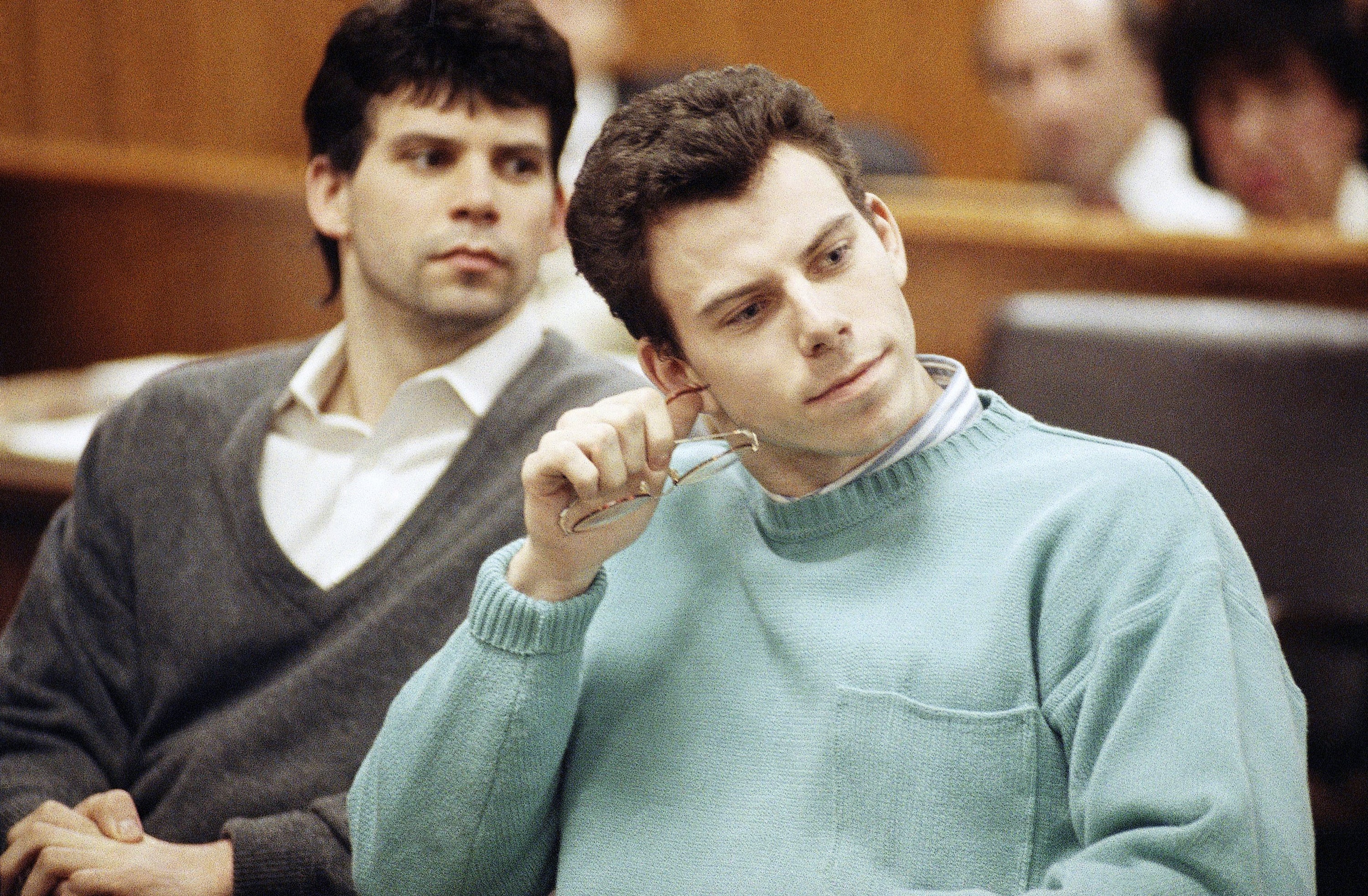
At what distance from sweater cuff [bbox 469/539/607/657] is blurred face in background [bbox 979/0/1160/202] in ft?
7.77

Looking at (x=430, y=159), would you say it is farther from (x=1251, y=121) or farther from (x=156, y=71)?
(x=156, y=71)

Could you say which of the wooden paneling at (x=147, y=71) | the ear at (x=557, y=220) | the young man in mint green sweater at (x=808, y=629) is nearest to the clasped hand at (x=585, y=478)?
the young man in mint green sweater at (x=808, y=629)

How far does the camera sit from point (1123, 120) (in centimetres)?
321

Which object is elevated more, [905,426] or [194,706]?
[905,426]

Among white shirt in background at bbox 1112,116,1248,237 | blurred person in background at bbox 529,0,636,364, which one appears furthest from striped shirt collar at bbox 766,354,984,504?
white shirt in background at bbox 1112,116,1248,237

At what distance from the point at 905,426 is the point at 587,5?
8.25 ft

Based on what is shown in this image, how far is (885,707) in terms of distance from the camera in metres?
0.98

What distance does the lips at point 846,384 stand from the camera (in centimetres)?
100

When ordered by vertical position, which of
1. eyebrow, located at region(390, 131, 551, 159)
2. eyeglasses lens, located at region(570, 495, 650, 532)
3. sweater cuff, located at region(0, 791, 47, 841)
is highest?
eyebrow, located at region(390, 131, 551, 159)

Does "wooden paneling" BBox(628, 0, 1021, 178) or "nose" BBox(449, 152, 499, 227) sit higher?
"nose" BBox(449, 152, 499, 227)

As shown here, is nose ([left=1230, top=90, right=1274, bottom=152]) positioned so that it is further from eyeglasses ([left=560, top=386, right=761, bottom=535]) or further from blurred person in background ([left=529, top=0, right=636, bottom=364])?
eyeglasses ([left=560, top=386, right=761, bottom=535])

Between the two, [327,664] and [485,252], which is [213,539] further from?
[485,252]

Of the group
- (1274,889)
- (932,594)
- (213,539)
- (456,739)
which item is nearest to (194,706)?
(213,539)

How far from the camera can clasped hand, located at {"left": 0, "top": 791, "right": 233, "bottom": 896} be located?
1.20m
